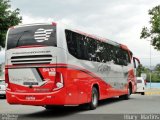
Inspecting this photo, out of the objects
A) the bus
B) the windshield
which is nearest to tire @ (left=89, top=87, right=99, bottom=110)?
the bus

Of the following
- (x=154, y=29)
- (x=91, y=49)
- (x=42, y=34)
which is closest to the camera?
(x=42, y=34)

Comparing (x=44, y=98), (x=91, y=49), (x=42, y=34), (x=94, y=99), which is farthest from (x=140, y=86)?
(x=44, y=98)

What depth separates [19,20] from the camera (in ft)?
117

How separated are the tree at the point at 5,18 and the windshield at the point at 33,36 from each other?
61.7 feet

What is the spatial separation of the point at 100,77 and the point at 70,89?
3.91 m

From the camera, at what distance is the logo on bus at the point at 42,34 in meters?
15.1

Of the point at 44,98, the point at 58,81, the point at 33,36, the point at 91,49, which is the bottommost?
the point at 44,98

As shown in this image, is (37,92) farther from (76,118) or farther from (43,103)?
(76,118)

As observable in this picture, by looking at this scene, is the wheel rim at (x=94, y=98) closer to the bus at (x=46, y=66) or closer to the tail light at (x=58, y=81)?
the bus at (x=46, y=66)

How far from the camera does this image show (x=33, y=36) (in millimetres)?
15203

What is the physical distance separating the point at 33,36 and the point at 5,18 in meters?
20.2

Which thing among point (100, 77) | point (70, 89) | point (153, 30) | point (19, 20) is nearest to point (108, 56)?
point (100, 77)

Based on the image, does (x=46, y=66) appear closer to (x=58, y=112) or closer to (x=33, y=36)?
(x=33, y=36)

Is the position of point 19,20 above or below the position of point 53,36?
above
